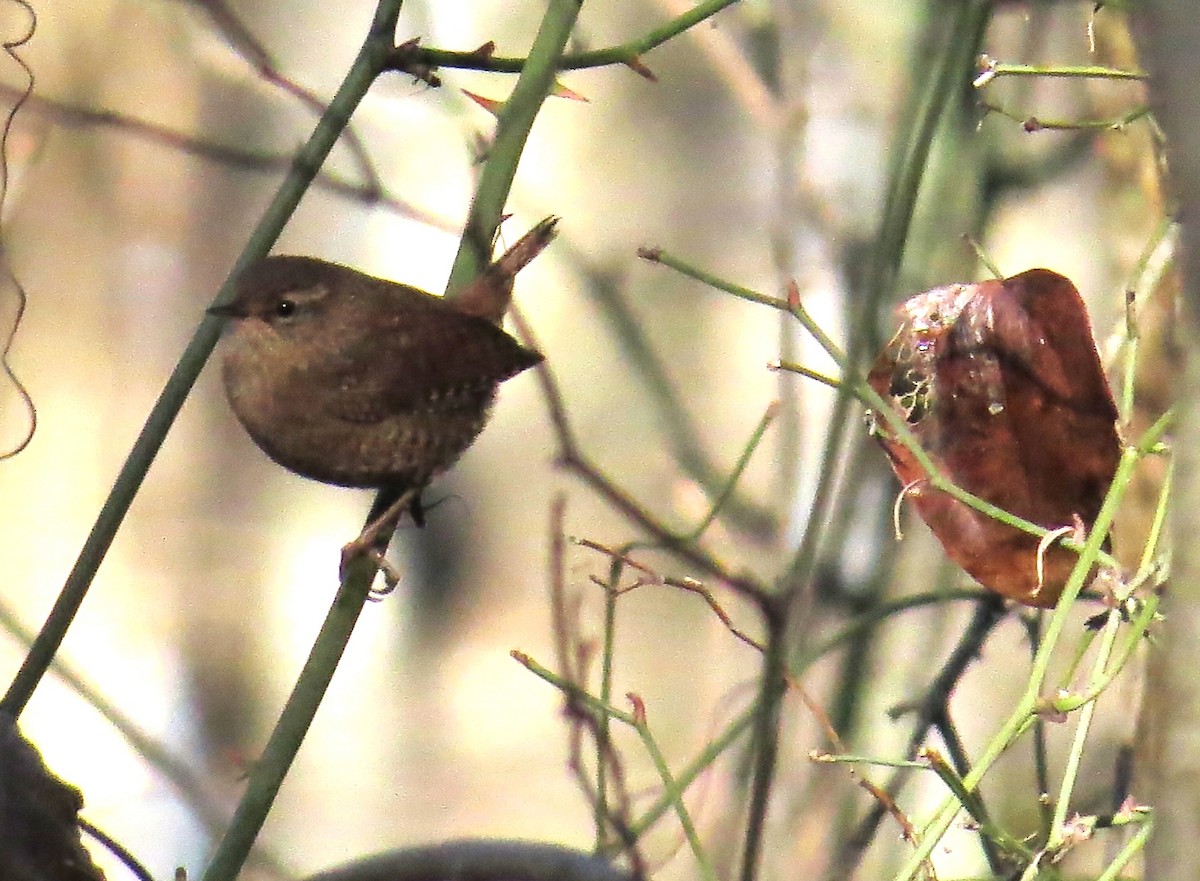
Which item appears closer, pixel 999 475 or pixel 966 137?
pixel 999 475

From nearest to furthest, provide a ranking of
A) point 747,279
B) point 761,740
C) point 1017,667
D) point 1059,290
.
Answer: point 761,740, point 1059,290, point 1017,667, point 747,279

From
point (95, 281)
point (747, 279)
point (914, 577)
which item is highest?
point (95, 281)

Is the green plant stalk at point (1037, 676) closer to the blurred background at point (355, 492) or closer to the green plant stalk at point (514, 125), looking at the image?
the green plant stalk at point (514, 125)

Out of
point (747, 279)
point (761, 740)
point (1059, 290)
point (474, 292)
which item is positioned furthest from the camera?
point (747, 279)

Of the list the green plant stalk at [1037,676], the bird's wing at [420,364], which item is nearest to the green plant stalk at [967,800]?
the green plant stalk at [1037,676]

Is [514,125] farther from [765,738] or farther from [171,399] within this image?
[765,738]

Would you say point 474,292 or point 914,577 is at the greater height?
point 474,292

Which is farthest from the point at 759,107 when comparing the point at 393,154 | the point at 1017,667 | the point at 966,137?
the point at 393,154

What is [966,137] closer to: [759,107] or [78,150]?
[759,107]
